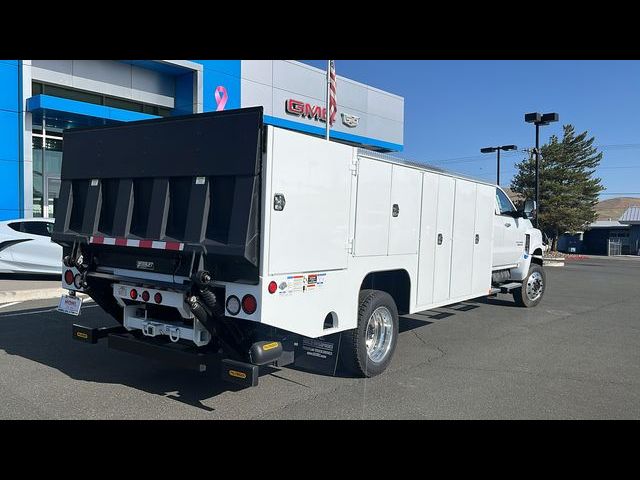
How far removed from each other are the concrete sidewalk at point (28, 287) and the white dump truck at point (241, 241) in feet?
17.1

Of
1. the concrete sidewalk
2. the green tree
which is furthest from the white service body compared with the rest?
the green tree

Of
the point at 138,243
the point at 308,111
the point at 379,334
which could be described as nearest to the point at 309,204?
the point at 138,243

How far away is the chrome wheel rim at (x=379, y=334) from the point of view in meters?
5.90

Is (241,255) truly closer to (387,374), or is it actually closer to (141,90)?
(387,374)

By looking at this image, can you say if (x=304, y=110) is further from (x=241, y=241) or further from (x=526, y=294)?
(x=241, y=241)

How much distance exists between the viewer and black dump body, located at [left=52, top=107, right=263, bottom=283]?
4.38 m

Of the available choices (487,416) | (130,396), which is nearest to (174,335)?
(130,396)

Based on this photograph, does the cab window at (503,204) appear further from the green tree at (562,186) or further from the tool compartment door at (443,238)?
the green tree at (562,186)

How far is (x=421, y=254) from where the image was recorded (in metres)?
6.52

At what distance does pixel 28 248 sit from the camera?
11648mm

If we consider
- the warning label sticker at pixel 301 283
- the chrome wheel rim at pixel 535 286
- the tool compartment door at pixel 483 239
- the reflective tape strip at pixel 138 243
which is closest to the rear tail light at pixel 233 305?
the warning label sticker at pixel 301 283

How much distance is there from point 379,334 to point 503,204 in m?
4.77

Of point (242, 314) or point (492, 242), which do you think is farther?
point (492, 242)
